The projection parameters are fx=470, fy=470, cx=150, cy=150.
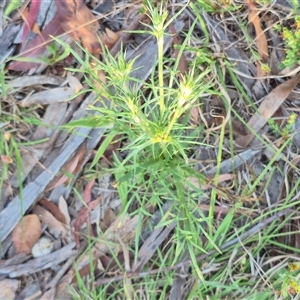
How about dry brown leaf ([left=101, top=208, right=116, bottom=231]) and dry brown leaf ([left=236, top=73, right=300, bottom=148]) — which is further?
dry brown leaf ([left=101, top=208, right=116, bottom=231])

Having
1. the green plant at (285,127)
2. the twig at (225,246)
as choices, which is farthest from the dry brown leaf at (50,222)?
the green plant at (285,127)

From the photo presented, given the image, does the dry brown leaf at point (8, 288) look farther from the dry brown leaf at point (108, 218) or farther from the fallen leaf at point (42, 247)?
the dry brown leaf at point (108, 218)

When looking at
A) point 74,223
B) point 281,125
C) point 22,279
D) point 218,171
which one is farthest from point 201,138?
point 22,279

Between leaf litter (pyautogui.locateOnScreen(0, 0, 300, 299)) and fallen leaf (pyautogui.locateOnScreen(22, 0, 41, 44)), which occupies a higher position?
fallen leaf (pyautogui.locateOnScreen(22, 0, 41, 44))

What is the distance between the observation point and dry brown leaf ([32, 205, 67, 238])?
1715 millimetres

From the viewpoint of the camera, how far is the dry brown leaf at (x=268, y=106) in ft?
5.14

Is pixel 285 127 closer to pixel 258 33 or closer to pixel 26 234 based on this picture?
pixel 258 33

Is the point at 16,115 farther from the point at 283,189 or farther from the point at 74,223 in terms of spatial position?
the point at 283,189

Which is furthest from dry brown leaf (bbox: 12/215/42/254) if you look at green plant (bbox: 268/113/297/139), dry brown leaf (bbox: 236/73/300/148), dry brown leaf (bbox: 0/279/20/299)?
green plant (bbox: 268/113/297/139)

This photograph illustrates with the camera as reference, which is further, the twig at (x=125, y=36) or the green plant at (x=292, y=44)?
the twig at (x=125, y=36)

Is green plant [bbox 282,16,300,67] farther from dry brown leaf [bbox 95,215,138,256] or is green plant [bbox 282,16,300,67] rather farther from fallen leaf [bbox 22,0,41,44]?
fallen leaf [bbox 22,0,41,44]

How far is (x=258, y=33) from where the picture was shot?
62.4 inches

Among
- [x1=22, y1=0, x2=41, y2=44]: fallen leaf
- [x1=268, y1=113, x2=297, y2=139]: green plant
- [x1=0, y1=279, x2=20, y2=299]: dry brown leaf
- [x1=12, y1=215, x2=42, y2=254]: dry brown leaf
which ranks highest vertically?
[x1=22, y1=0, x2=41, y2=44]: fallen leaf

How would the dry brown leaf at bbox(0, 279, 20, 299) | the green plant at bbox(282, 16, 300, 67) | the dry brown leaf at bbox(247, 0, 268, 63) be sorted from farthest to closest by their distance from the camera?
the dry brown leaf at bbox(0, 279, 20, 299), the dry brown leaf at bbox(247, 0, 268, 63), the green plant at bbox(282, 16, 300, 67)
